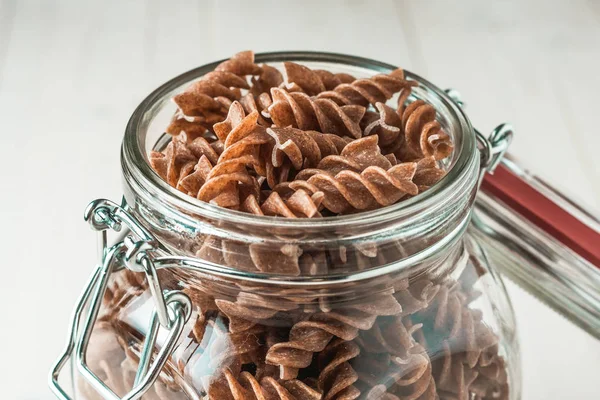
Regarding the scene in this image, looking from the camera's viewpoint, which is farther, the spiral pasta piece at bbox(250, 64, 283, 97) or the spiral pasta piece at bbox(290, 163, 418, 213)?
the spiral pasta piece at bbox(250, 64, 283, 97)

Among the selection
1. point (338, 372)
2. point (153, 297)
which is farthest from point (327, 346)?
point (153, 297)

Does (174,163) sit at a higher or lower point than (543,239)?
higher

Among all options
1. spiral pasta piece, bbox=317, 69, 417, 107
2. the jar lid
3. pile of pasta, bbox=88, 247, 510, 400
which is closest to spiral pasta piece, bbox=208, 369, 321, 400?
pile of pasta, bbox=88, 247, 510, 400

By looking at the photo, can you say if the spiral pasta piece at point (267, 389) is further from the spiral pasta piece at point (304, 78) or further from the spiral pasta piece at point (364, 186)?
the spiral pasta piece at point (304, 78)

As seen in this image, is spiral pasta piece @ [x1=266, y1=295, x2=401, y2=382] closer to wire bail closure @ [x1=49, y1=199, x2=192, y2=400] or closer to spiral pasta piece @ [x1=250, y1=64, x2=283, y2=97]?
wire bail closure @ [x1=49, y1=199, x2=192, y2=400]

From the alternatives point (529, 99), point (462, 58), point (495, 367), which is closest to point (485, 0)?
point (462, 58)

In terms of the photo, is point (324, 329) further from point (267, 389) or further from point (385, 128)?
point (385, 128)

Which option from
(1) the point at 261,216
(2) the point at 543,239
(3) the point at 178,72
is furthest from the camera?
(3) the point at 178,72

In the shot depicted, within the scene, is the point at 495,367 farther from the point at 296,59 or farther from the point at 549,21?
the point at 549,21
